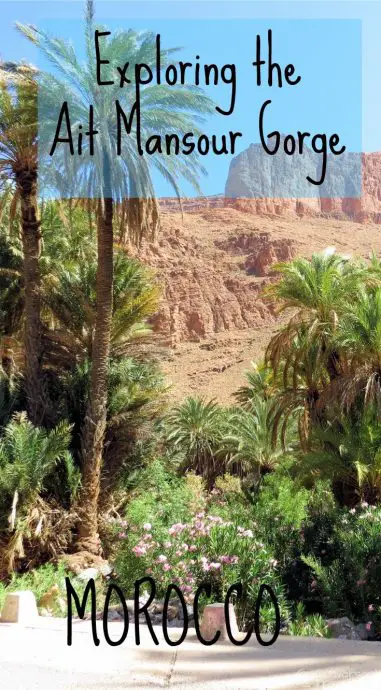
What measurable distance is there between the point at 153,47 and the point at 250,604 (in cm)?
1071

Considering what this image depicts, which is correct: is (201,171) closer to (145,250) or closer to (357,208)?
Answer: (145,250)

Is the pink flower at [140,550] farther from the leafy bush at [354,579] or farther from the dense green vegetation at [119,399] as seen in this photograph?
the leafy bush at [354,579]

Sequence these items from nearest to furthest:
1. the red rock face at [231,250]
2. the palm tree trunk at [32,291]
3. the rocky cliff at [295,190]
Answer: the palm tree trunk at [32,291], the red rock face at [231,250], the rocky cliff at [295,190]

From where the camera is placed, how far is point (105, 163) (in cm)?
1488

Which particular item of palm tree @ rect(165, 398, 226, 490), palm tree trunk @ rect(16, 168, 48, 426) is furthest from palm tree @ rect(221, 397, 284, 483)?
palm tree trunk @ rect(16, 168, 48, 426)

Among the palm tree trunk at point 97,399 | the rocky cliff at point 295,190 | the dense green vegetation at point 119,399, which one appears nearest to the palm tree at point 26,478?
the dense green vegetation at point 119,399

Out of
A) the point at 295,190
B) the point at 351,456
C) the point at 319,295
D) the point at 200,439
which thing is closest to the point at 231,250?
the point at 295,190

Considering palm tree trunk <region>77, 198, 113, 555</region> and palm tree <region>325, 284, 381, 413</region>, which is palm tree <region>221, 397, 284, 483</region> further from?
palm tree trunk <region>77, 198, 113, 555</region>

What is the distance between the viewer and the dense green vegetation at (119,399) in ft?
46.2

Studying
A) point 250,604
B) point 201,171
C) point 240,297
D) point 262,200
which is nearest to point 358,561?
point 250,604

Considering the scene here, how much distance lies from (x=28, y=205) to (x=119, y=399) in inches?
199

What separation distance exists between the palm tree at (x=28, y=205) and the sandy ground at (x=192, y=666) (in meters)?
12.2

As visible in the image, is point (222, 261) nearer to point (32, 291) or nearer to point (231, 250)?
point (231, 250)

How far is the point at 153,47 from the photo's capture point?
1473 centimetres
